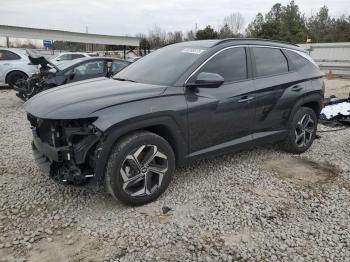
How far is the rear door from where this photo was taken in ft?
15.5

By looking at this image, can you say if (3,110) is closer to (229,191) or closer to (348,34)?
(229,191)

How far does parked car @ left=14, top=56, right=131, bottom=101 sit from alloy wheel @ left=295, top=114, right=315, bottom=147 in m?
4.82

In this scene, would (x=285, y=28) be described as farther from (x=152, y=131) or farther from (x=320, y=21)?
(x=152, y=131)

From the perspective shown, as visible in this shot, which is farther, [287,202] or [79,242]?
[287,202]

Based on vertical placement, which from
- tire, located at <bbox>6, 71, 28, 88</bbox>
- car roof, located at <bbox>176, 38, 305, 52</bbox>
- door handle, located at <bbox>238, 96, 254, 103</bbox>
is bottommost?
door handle, located at <bbox>238, 96, 254, 103</bbox>

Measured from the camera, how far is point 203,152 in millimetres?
4195

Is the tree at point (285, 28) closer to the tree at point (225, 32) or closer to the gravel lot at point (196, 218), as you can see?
the tree at point (225, 32)

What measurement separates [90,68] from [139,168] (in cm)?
643

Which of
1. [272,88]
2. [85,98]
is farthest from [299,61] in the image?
[85,98]

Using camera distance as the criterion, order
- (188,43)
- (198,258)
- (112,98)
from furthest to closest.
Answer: (188,43) → (112,98) → (198,258)

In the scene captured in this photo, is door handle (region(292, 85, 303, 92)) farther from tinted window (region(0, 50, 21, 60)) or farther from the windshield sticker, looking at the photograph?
tinted window (region(0, 50, 21, 60))

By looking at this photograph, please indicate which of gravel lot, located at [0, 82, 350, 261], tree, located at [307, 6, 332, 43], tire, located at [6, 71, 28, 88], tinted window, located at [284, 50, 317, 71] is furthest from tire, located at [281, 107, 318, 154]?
tree, located at [307, 6, 332, 43]

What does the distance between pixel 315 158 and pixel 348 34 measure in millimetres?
43998

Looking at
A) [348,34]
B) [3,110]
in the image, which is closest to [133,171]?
[3,110]
